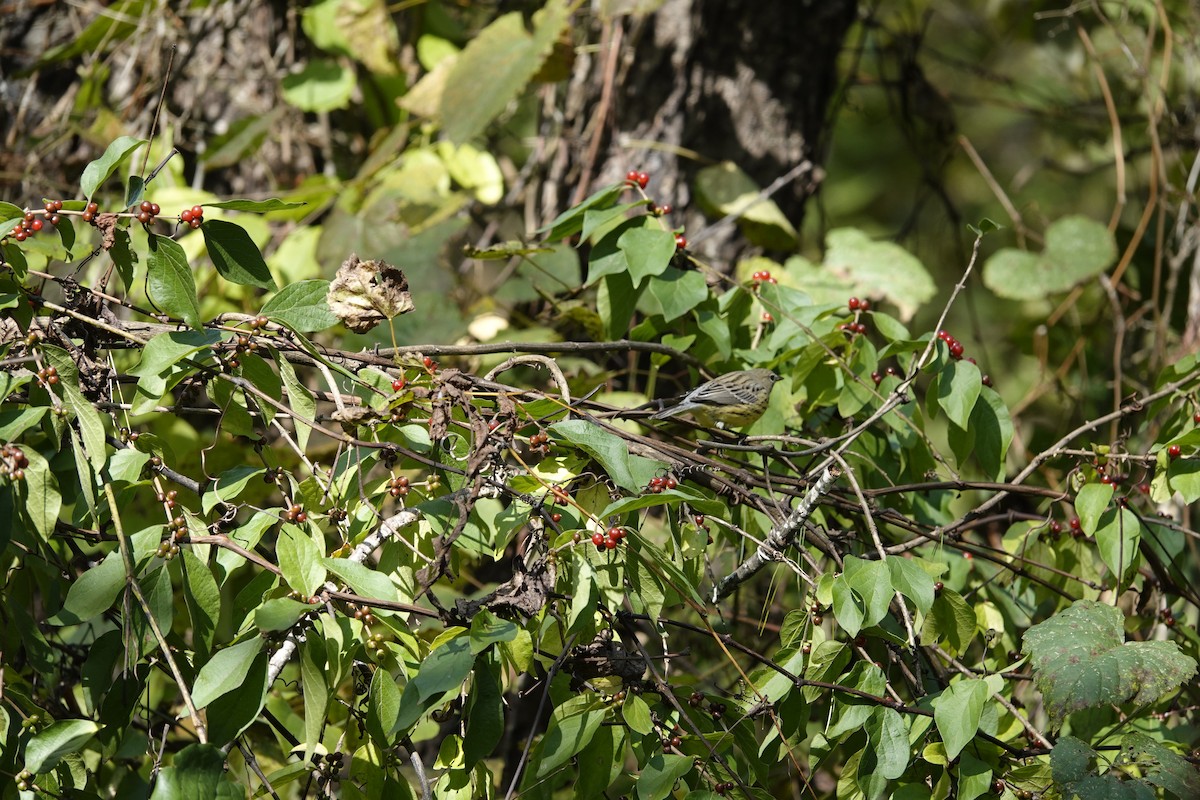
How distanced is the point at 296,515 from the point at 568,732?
609mm

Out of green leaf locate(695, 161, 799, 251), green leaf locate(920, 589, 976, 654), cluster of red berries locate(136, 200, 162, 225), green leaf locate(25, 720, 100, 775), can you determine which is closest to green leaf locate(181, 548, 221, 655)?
green leaf locate(25, 720, 100, 775)

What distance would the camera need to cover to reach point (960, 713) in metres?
1.79

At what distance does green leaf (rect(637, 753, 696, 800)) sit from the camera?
69.2 inches

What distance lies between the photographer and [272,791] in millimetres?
1737

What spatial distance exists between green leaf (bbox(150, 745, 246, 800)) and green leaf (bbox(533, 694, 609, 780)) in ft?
1.60

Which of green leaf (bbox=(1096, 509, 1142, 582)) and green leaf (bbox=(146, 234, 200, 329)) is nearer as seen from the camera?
green leaf (bbox=(146, 234, 200, 329))

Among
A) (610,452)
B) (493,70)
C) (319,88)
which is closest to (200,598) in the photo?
(610,452)

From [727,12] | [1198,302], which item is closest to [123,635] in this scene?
[727,12]

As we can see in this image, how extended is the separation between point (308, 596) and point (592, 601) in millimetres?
467

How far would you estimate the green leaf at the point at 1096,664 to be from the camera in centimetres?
197

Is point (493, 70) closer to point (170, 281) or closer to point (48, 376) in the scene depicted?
point (170, 281)

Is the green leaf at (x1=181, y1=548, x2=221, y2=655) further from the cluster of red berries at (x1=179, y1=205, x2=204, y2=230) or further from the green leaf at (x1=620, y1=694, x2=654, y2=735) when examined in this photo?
the green leaf at (x1=620, y1=694, x2=654, y2=735)

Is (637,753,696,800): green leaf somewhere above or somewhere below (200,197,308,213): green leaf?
below

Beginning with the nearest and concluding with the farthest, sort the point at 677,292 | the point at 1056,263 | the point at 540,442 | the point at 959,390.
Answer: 1. the point at 540,442
2. the point at 959,390
3. the point at 677,292
4. the point at 1056,263
